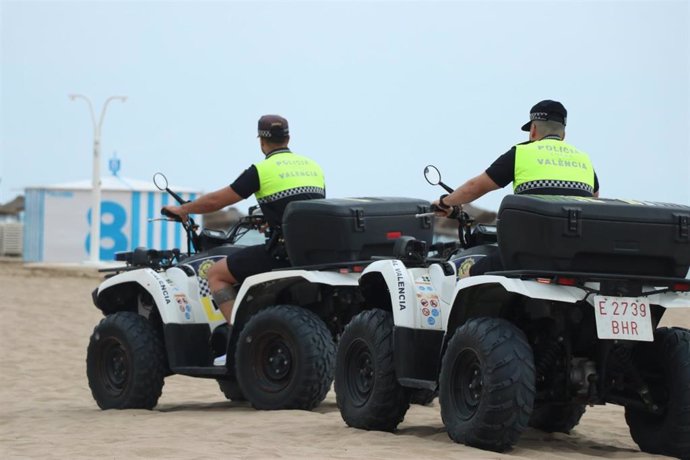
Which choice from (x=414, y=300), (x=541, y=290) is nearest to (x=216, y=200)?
(x=414, y=300)

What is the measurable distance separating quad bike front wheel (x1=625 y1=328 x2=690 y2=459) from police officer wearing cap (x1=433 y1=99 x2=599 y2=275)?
3.10ft

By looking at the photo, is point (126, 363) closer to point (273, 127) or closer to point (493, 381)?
point (273, 127)

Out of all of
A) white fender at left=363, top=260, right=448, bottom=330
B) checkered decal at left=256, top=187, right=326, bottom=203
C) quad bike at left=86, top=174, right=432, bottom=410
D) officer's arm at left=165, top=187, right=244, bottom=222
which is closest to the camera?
white fender at left=363, top=260, right=448, bottom=330

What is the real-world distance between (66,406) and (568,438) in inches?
178

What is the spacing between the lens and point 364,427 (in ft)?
30.2

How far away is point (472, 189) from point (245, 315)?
274cm

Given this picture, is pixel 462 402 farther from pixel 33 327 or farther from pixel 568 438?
pixel 33 327

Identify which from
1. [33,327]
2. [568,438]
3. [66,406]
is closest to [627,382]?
[568,438]

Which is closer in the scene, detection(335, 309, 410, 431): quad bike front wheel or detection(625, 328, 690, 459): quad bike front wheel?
detection(625, 328, 690, 459): quad bike front wheel

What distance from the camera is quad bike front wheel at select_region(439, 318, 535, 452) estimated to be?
777 centimetres

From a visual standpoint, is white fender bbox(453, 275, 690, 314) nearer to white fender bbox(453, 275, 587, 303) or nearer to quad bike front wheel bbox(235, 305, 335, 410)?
white fender bbox(453, 275, 587, 303)

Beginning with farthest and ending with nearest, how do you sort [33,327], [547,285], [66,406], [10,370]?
[33,327] → [10,370] → [66,406] → [547,285]

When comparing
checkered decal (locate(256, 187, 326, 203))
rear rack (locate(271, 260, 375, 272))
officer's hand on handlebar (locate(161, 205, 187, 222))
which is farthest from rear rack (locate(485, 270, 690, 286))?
officer's hand on handlebar (locate(161, 205, 187, 222))

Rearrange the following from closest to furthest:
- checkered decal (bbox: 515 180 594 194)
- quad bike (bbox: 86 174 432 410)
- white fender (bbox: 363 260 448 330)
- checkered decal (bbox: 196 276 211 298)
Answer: checkered decal (bbox: 515 180 594 194) → white fender (bbox: 363 260 448 330) → quad bike (bbox: 86 174 432 410) → checkered decal (bbox: 196 276 211 298)
